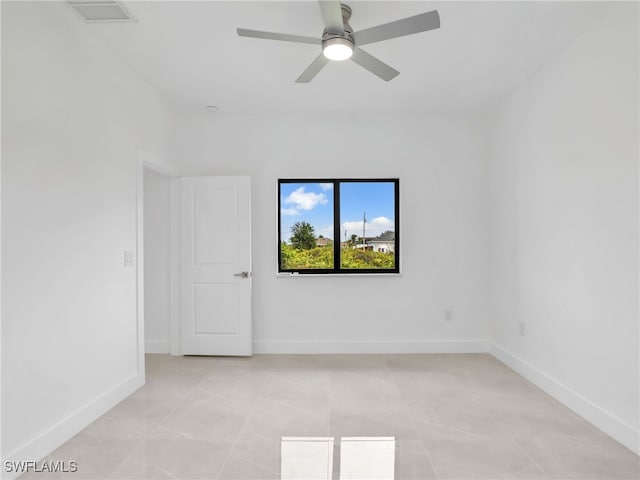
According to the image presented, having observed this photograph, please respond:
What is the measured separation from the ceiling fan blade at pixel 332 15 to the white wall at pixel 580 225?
1688mm

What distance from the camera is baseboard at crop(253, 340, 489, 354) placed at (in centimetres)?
448

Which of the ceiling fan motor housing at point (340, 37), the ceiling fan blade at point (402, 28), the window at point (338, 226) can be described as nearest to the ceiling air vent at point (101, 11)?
the ceiling fan motor housing at point (340, 37)

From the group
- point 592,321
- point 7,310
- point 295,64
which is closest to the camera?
point 7,310

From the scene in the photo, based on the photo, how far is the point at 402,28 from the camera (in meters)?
2.23

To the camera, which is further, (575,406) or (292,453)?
(575,406)

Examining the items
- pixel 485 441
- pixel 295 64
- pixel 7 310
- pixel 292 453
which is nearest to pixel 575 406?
pixel 485 441

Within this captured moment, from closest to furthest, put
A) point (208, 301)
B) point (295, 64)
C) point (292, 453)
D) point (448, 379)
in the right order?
point (292, 453)
point (295, 64)
point (448, 379)
point (208, 301)

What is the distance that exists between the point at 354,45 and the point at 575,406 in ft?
9.43

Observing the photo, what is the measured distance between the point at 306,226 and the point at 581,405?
290 centimetres

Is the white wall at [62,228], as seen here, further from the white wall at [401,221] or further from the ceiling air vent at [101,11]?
the white wall at [401,221]

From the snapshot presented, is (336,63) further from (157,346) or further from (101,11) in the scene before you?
(157,346)

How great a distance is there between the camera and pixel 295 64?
10.7ft

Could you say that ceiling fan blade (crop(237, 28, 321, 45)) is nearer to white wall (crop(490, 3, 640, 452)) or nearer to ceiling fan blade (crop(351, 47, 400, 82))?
ceiling fan blade (crop(351, 47, 400, 82))

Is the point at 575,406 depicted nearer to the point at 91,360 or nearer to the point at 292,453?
the point at 292,453
